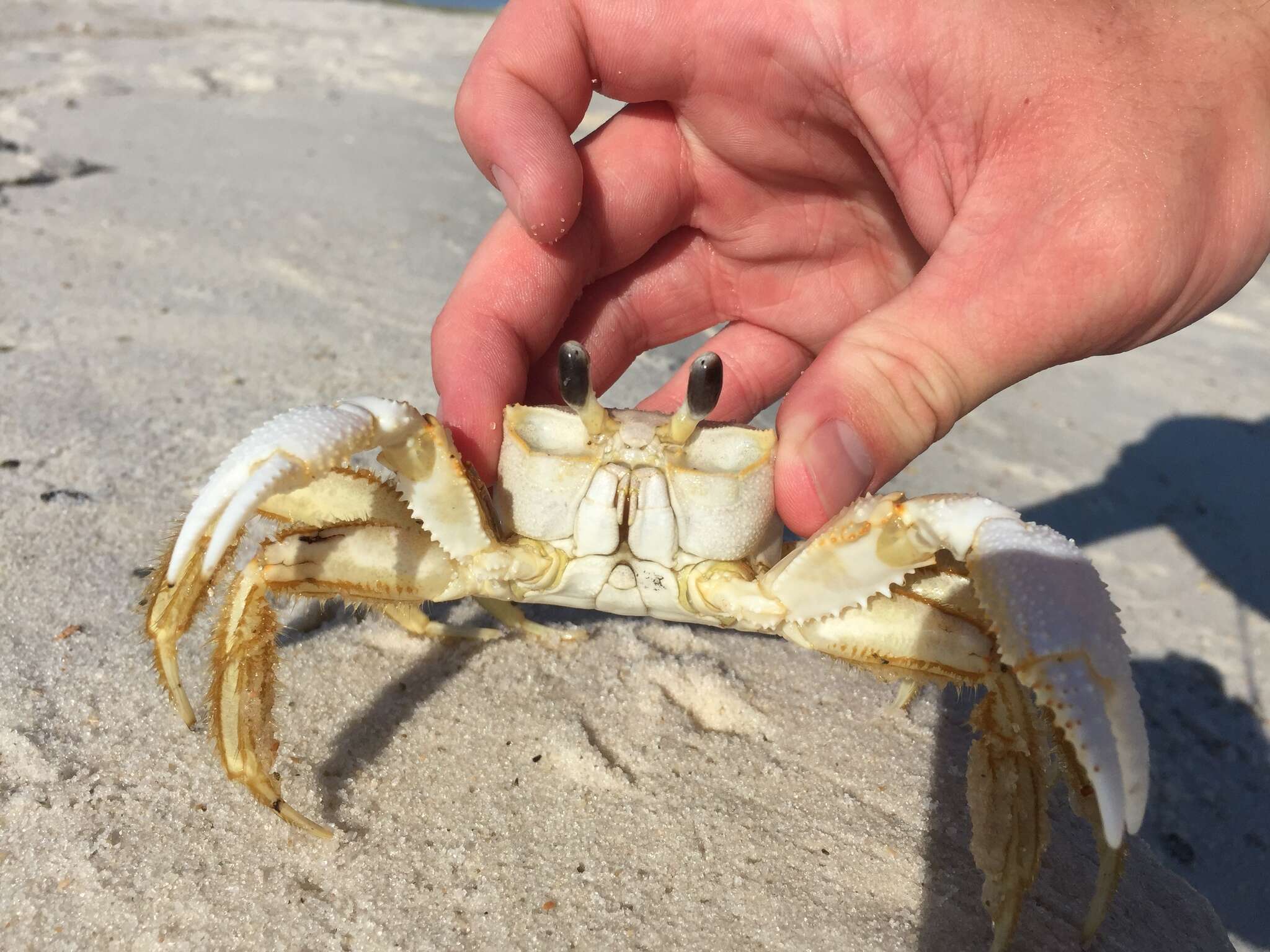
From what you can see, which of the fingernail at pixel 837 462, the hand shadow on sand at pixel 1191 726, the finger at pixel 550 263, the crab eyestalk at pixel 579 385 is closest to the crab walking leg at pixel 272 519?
the finger at pixel 550 263

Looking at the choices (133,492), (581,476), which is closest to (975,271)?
(581,476)

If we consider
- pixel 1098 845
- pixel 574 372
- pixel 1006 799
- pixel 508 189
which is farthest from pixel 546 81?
pixel 1098 845

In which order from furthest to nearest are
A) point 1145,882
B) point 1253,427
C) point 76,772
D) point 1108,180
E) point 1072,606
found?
point 1253,427, point 1145,882, point 76,772, point 1108,180, point 1072,606

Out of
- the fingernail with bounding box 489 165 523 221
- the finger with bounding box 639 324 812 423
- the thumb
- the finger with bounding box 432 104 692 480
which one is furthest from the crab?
the finger with bounding box 639 324 812 423

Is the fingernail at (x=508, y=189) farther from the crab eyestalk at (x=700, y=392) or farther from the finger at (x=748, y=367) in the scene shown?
the finger at (x=748, y=367)

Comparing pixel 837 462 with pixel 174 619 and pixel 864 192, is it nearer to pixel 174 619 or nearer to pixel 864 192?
pixel 864 192

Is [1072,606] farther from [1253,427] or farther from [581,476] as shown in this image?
[1253,427]
